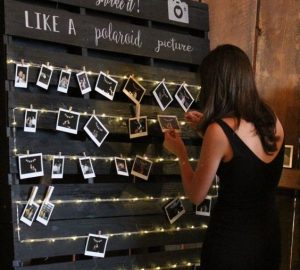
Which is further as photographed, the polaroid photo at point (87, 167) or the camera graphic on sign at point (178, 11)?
the camera graphic on sign at point (178, 11)

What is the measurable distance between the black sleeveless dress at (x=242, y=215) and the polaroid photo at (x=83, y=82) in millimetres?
673

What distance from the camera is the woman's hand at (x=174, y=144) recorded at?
1955 mm

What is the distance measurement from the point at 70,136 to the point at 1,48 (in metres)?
0.46

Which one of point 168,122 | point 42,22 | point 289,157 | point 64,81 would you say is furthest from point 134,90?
point 289,157

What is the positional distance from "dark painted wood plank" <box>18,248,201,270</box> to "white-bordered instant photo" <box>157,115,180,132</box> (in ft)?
1.89

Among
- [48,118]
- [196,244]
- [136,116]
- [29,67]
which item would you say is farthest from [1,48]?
[196,244]

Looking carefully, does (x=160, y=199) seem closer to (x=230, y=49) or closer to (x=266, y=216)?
(x=266, y=216)

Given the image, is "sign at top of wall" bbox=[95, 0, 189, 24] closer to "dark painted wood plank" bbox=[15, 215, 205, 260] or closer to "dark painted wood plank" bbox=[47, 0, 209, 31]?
"dark painted wood plank" bbox=[47, 0, 209, 31]

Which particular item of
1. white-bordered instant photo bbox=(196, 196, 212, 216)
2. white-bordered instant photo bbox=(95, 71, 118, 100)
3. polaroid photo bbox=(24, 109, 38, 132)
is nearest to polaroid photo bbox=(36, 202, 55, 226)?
polaroid photo bbox=(24, 109, 38, 132)

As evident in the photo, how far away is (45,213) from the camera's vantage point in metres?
1.88

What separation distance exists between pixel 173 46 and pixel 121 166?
0.68 meters

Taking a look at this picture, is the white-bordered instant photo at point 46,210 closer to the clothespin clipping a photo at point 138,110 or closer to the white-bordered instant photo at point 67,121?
the white-bordered instant photo at point 67,121

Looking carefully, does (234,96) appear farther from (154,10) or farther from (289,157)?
(289,157)

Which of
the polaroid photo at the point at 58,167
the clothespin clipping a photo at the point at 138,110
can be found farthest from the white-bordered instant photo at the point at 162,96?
the polaroid photo at the point at 58,167
